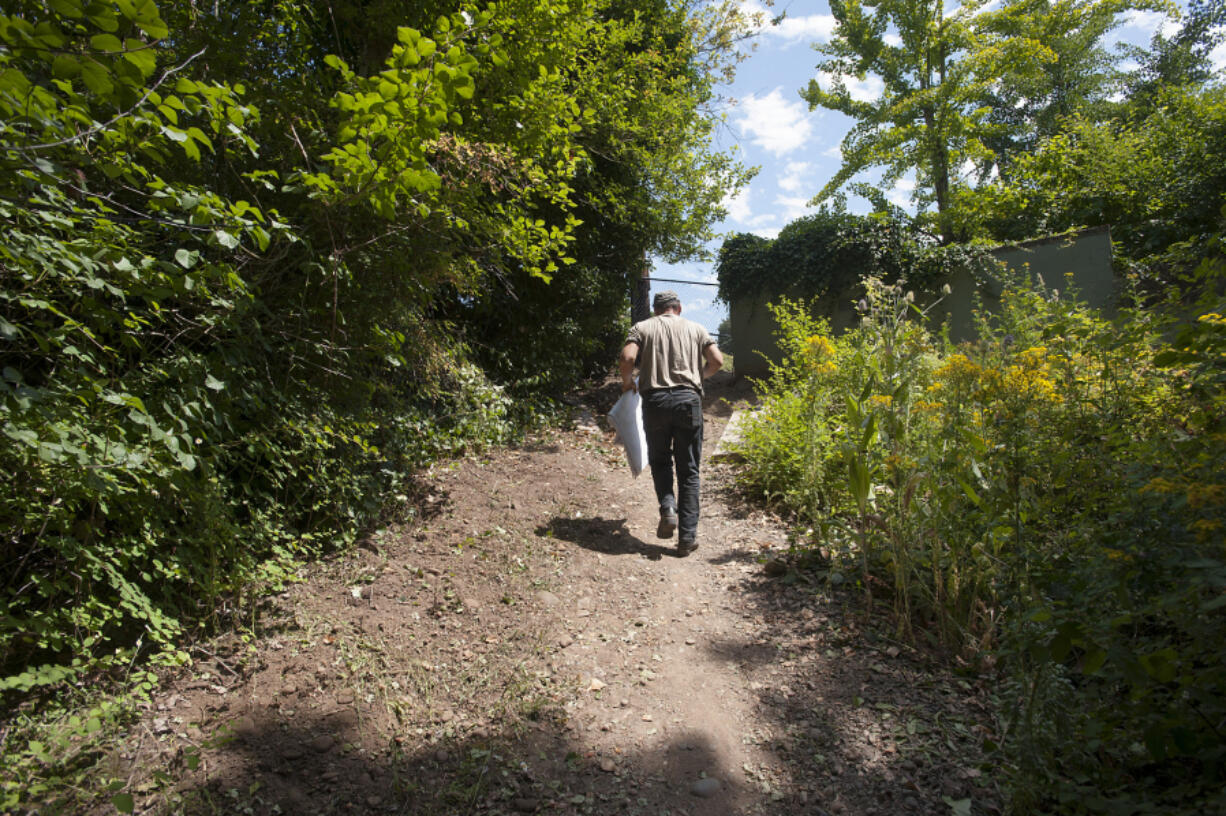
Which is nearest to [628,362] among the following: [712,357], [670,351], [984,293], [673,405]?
[670,351]

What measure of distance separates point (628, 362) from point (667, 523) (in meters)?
1.34

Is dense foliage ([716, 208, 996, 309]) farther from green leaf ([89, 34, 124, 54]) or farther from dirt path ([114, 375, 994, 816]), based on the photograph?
green leaf ([89, 34, 124, 54])

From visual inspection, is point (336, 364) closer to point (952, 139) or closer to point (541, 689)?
point (541, 689)

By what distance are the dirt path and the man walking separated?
0.52 metres

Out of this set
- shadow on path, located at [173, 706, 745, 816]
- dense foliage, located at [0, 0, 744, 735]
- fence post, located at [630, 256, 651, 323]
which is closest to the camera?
dense foliage, located at [0, 0, 744, 735]

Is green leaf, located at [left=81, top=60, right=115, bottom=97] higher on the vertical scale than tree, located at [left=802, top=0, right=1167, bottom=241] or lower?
lower

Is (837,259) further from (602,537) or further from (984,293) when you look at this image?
(602,537)

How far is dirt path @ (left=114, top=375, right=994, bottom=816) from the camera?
2287 mm

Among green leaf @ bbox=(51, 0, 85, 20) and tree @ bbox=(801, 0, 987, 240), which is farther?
tree @ bbox=(801, 0, 987, 240)

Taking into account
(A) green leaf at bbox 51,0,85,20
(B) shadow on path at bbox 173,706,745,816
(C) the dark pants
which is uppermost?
(A) green leaf at bbox 51,0,85,20

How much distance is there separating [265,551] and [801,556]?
3426 mm

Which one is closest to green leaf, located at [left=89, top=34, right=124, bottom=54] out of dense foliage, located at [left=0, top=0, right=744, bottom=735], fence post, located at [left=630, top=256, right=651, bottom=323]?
dense foliage, located at [left=0, top=0, right=744, bottom=735]

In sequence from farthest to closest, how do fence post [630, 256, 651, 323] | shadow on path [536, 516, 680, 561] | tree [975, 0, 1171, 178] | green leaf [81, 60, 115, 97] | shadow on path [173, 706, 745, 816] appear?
tree [975, 0, 1171, 178] → fence post [630, 256, 651, 323] → shadow on path [536, 516, 680, 561] → shadow on path [173, 706, 745, 816] → green leaf [81, 60, 115, 97]

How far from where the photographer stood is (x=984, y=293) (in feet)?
35.6
